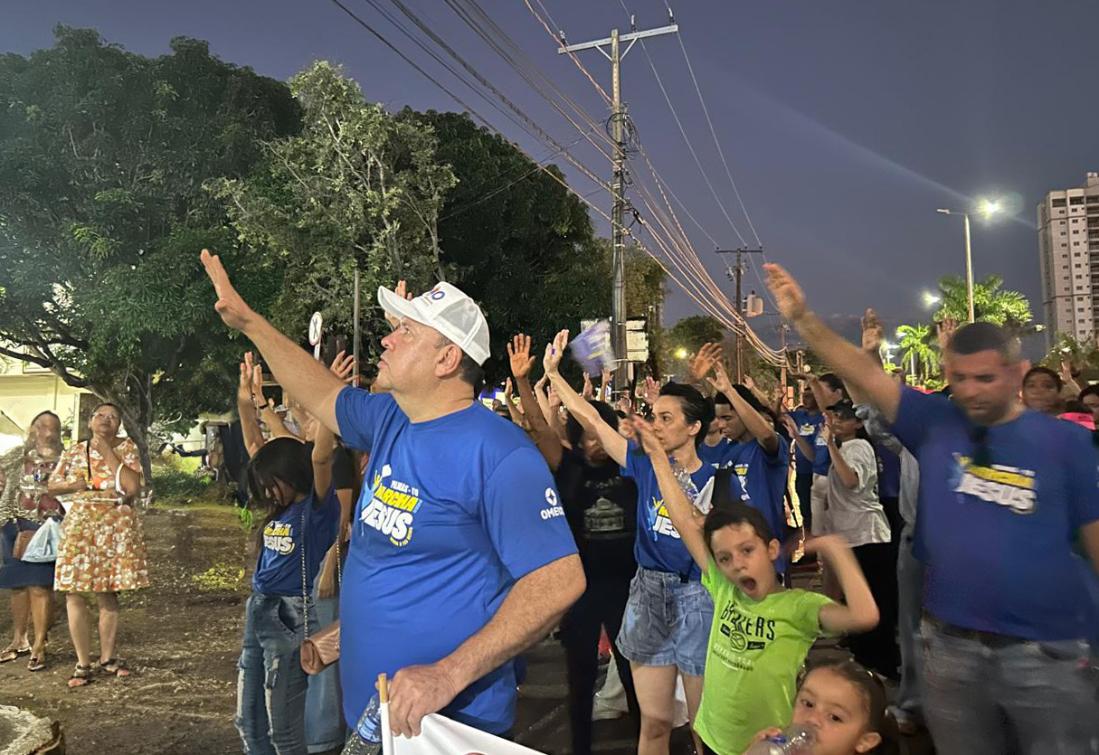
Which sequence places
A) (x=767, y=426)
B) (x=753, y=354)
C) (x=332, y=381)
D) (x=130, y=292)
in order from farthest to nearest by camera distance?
(x=753, y=354), (x=130, y=292), (x=767, y=426), (x=332, y=381)

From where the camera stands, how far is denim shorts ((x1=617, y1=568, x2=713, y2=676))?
416cm

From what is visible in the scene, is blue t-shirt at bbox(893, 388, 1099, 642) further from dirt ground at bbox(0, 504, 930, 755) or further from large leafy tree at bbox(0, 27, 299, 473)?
large leafy tree at bbox(0, 27, 299, 473)

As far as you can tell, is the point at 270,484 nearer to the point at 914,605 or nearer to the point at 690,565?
the point at 690,565

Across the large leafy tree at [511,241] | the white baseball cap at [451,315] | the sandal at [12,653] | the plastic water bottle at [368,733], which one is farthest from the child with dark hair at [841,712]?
the large leafy tree at [511,241]

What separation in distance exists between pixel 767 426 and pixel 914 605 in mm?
1418

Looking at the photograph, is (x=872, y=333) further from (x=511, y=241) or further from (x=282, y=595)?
(x=511, y=241)

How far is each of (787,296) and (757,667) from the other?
1.40 m

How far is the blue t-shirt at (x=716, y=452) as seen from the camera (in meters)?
5.13

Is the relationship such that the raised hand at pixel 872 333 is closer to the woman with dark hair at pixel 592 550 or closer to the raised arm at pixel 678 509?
the raised arm at pixel 678 509

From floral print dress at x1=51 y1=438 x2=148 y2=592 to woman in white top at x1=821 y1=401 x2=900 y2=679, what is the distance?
17.6ft

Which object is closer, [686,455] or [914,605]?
[686,455]

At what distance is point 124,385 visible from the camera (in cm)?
2342

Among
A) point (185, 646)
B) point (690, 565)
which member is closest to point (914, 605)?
point (690, 565)

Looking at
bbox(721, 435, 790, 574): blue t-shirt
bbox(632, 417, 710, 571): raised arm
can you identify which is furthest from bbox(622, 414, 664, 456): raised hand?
bbox(721, 435, 790, 574): blue t-shirt
